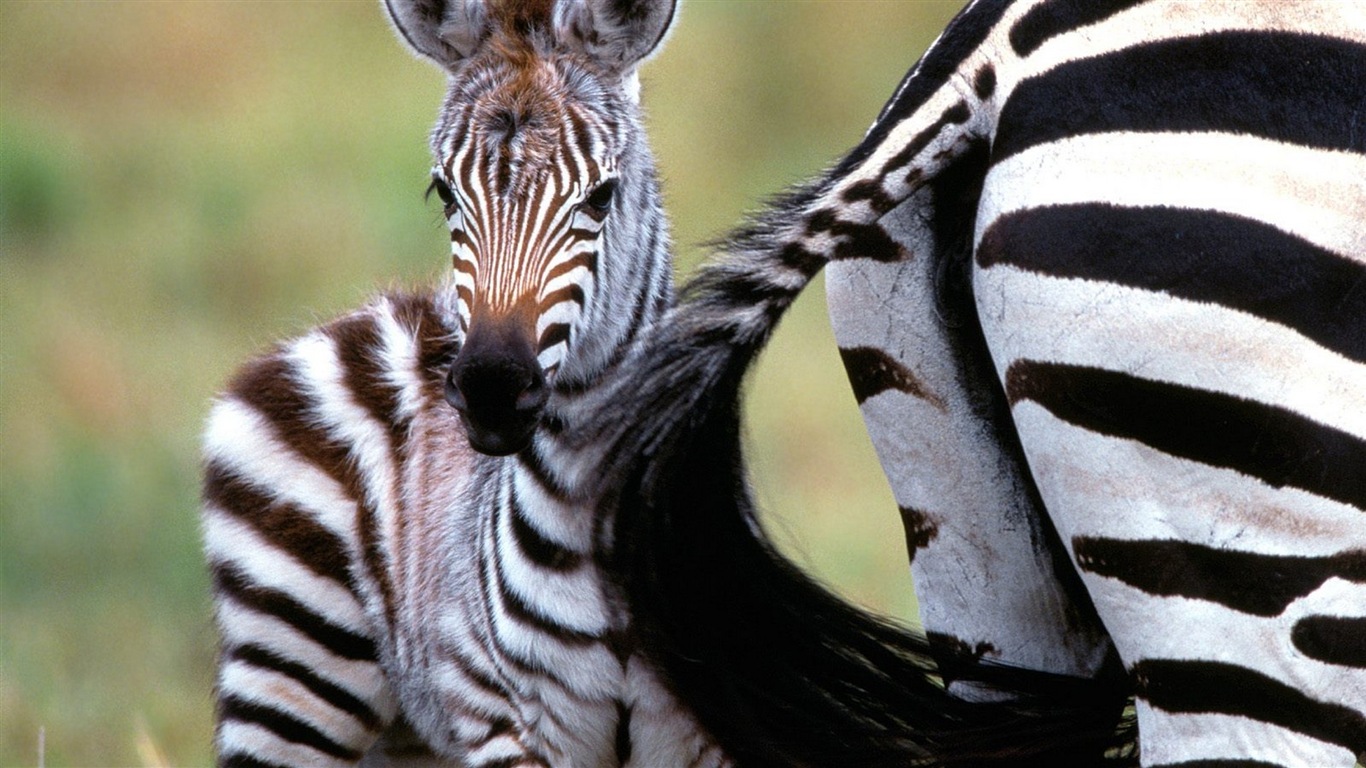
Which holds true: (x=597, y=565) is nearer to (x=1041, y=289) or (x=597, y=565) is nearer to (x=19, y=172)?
(x=1041, y=289)

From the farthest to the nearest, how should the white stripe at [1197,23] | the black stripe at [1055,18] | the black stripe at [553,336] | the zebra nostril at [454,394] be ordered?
the black stripe at [553,336], the zebra nostril at [454,394], the black stripe at [1055,18], the white stripe at [1197,23]

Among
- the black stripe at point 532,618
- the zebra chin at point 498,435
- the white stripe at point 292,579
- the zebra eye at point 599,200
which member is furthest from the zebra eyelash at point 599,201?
the white stripe at point 292,579

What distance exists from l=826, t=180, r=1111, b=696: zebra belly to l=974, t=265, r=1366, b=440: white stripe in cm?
46

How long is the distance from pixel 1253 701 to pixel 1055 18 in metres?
1.11

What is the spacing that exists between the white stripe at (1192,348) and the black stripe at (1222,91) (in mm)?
272

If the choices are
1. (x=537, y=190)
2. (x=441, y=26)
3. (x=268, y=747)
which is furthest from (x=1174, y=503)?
(x=268, y=747)

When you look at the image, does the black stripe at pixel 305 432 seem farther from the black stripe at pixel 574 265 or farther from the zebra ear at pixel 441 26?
the black stripe at pixel 574 265

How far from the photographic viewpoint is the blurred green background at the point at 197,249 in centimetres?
779

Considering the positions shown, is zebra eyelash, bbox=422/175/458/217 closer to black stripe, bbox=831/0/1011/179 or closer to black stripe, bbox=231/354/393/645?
black stripe, bbox=831/0/1011/179

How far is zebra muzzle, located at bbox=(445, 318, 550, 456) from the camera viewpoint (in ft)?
10.4

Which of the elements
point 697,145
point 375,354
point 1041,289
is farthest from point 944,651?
point 697,145

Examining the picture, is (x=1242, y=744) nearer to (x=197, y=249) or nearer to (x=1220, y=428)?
(x=1220, y=428)

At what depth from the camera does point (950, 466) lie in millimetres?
3094

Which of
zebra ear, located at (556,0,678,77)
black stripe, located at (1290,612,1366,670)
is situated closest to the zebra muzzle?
zebra ear, located at (556,0,678,77)
